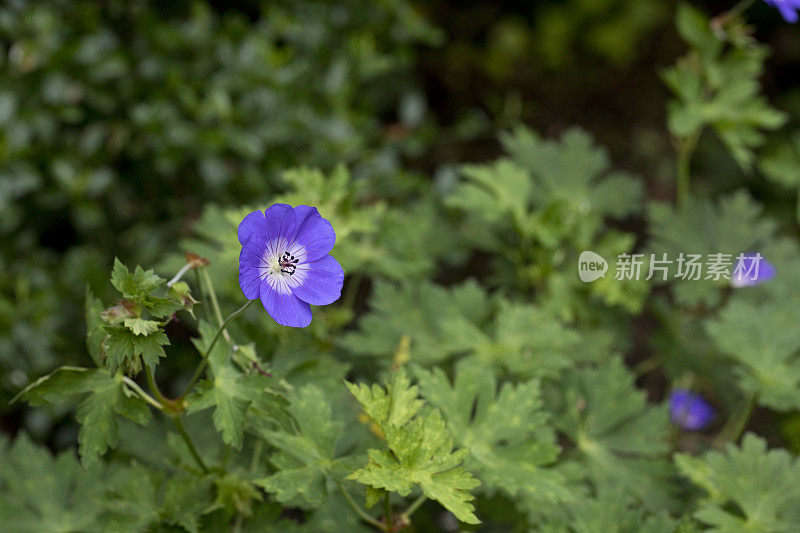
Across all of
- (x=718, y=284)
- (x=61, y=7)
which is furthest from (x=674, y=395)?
(x=61, y=7)

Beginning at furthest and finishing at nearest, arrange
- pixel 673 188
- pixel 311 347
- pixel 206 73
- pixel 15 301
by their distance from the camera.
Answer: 1. pixel 673 188
2. pixel 206 73
3. pixel 15 301
4. pixel 311 347

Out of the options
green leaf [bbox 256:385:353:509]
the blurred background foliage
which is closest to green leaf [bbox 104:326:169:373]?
green leaf [bbox 256:385:353:509]

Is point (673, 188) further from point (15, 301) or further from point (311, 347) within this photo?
point (15, 301)

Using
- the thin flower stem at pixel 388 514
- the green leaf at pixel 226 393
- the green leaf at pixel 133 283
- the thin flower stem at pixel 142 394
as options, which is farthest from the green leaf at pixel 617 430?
the green leaf at pixel 133 283

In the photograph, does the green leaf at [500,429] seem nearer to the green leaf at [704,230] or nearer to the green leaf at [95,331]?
the green leaf at [95,331]

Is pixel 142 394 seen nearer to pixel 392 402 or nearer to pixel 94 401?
pixel 94 401

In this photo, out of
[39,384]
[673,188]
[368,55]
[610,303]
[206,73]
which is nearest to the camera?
[39,384]

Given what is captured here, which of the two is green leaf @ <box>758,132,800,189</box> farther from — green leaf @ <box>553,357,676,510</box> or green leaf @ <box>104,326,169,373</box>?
green leaf @ <box>104,326,169,373</box>
